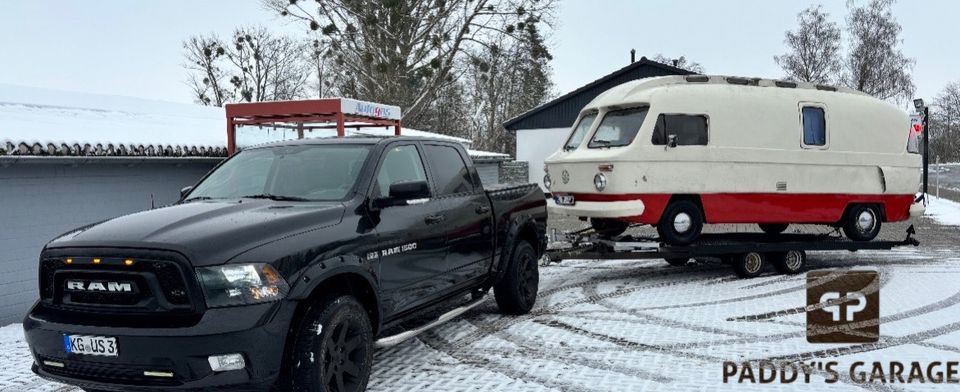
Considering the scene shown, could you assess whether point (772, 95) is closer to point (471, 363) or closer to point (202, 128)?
point (471, 363)

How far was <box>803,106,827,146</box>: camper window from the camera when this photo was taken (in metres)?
10.3

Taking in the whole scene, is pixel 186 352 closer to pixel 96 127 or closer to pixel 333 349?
pixel 333 349

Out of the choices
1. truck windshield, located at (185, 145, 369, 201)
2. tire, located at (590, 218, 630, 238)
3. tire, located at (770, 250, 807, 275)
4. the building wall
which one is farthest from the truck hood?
tire, located at (770, 250, 807, 275)

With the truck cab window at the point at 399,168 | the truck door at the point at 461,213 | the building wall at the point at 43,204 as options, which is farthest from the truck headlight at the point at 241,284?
the building wall at the point at 43,204

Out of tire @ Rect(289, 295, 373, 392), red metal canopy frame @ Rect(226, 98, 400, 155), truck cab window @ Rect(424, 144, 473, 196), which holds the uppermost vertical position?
red metal canopy frame @ Rect(226, 98, 400, 155)

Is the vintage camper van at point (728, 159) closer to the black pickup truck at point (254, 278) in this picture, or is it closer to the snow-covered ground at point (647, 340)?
the snow-covered ground at point (647, 340)

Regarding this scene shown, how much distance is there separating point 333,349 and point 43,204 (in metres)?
7.10

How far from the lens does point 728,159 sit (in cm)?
977

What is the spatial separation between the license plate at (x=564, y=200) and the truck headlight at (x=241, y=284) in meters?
6.37

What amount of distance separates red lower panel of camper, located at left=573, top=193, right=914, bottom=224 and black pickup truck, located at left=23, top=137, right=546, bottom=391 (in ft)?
14.0

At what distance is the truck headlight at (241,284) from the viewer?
12.8 feet

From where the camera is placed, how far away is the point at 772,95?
10.2m

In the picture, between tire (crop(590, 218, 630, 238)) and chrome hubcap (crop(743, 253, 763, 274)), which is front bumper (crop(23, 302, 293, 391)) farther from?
chrome hubcap (crop(743, 253, 763, 274))

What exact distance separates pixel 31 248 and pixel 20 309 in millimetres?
790
